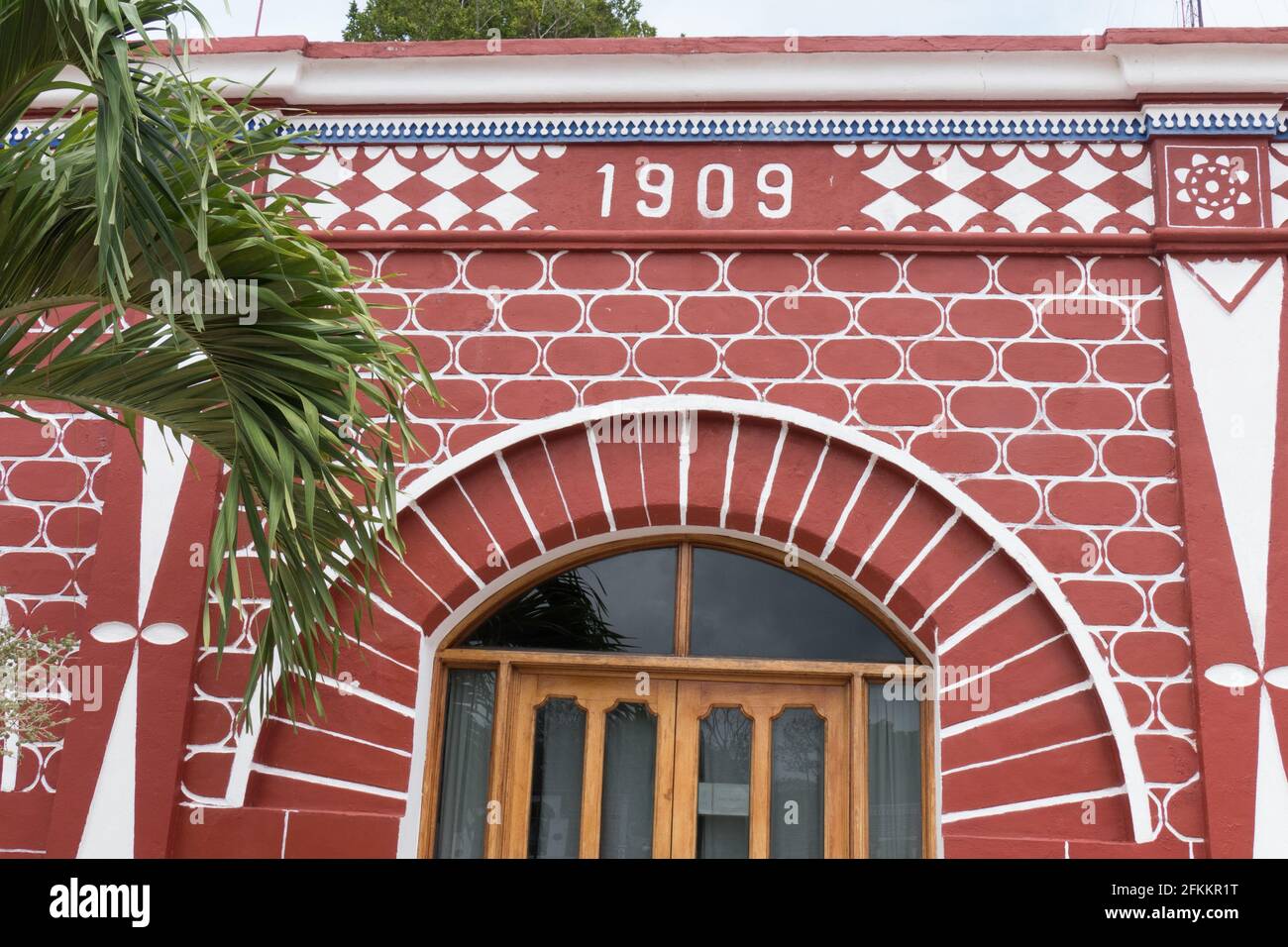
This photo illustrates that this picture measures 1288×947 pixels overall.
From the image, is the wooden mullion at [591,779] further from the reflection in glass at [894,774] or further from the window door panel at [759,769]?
the reflection in glass at [894,774]

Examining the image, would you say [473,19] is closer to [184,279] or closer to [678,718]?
[678,718]

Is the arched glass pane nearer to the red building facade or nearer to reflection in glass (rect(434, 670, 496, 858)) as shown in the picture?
the red building facade

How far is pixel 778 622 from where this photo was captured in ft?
15.6

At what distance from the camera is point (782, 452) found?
183 inches

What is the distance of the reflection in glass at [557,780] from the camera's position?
4.60m

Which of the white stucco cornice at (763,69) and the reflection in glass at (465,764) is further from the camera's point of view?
the white stucco cornice at (763,69)

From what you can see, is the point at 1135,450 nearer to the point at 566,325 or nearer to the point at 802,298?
the point at 802,298

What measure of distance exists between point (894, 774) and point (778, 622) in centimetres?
66

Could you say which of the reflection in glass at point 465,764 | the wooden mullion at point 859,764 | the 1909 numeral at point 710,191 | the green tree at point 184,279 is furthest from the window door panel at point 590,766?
the 1909 numeral at point 710,191

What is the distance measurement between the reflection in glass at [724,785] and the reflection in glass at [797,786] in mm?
98

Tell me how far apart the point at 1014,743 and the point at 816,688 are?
2.41 ft

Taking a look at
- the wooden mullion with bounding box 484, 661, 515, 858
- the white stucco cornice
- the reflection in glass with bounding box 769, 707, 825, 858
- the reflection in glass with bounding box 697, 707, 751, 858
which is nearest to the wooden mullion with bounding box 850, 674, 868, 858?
the reflection in glass with bounding box 769, 707, 825, 858

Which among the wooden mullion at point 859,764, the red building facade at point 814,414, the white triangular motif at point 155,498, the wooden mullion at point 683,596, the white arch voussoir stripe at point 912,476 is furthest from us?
the wooden mullion at point 683,596

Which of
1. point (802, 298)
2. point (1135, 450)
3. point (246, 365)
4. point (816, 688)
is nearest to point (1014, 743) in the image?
point (816, 688)
